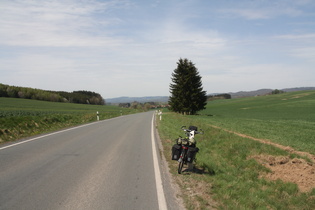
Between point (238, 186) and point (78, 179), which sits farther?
point (238, 186)

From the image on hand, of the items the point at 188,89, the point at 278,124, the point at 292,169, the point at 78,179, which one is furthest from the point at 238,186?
the point at 188,89

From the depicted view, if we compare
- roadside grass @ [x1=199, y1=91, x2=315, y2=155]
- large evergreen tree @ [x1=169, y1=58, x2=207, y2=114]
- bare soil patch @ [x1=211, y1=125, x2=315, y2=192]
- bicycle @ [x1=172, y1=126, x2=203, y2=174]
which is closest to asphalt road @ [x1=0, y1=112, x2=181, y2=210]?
bicycle @ [x1=172, y1=126, x2=203, y2=174]

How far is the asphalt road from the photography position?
4715 mm

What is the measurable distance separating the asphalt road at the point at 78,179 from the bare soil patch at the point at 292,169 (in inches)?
129

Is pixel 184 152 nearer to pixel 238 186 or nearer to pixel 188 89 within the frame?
pixel 238 186

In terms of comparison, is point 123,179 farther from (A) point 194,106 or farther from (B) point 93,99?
(B) point 93,99

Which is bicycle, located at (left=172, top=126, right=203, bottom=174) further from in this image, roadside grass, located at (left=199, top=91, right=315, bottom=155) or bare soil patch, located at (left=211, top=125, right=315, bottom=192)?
roadside grass, located at (left=199, top=91, right=315, bottom=155)

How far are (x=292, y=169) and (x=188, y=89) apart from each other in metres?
38.1

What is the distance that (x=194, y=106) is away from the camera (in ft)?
149

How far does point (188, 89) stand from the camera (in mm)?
45281

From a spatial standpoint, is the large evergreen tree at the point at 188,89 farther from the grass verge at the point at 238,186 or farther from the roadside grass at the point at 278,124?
the grass verge at the point at 238,186

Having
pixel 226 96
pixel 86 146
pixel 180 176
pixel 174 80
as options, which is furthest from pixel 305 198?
pixel 226 96

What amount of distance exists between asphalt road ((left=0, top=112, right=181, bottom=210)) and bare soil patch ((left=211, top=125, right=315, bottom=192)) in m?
3.26

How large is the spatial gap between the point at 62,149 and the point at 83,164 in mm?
2739
